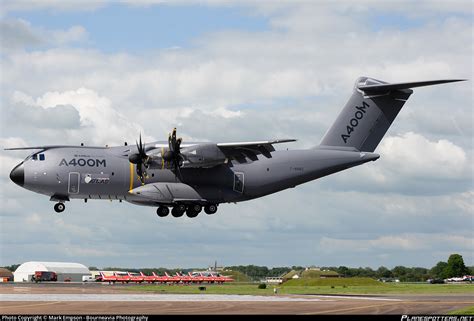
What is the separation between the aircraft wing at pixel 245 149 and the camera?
51219 millimetres

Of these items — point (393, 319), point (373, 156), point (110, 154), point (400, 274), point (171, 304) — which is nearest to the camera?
point (393, 319)

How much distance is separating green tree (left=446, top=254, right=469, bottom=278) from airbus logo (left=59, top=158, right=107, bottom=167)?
153 feet

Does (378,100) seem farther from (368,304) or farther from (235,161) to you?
(368,304)

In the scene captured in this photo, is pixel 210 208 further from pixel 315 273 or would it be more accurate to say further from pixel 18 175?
pixel 315 273

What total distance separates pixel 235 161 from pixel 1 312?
79.3ft

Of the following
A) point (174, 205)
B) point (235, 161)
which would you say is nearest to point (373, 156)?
point (235, 161)

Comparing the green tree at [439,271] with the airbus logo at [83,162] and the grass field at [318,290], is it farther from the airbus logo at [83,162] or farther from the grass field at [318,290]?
the airbus logo at [83,162]

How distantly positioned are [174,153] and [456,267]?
150ft

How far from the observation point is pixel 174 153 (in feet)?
169

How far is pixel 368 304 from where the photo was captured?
40469mm

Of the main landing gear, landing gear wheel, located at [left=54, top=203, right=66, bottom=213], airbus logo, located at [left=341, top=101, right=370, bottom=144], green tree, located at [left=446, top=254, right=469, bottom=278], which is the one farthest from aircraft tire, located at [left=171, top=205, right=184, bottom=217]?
green tree, located at [left=446, top=254, right=469, bottom=278]

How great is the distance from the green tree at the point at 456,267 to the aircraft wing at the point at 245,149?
3932 centimetres

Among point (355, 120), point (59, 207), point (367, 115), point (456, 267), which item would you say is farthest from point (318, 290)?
point (456, 267)

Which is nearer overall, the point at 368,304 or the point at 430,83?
the point at 368,304
